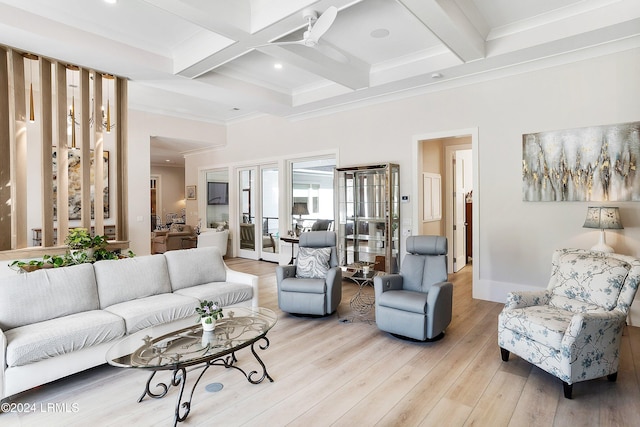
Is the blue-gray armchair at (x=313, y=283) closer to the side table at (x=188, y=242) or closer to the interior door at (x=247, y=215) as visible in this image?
the interior door at (x=247, y=215)

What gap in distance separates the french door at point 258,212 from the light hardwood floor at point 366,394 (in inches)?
181

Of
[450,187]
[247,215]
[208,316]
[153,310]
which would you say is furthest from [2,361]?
[450,187]

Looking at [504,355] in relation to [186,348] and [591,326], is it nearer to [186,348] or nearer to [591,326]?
[591,326]

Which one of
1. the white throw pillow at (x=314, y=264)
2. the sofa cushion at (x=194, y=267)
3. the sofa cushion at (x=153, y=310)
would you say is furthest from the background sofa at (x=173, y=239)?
the sofa cushion at (x=153, y=310)

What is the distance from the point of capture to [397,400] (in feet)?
8.07

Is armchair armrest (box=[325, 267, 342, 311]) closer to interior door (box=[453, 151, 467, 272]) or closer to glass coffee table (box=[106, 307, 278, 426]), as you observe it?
glass coffee table (box=[106, 307, 278, 426])

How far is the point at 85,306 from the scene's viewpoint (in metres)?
3.06

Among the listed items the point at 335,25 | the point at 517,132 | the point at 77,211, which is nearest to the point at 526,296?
the point at 517,132

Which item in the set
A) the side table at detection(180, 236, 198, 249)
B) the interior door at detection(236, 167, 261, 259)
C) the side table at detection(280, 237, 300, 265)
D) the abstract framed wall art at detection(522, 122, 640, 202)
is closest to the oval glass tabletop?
the abstract framed wall art at detection(522, 122, 640, 202)

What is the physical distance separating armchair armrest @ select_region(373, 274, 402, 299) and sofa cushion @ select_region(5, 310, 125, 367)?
2390 mm

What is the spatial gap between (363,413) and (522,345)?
4.71ft

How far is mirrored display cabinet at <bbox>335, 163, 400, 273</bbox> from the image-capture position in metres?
5.49

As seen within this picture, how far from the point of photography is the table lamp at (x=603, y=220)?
11.7 ft

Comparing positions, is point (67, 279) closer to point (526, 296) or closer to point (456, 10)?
point (526, 296)
